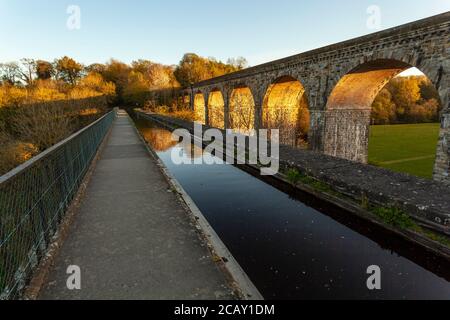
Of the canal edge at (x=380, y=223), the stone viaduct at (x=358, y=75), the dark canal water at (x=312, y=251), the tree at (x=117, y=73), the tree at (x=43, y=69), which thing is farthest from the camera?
the tree at (x=43, y=69)

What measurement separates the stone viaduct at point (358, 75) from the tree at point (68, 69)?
7003 cm

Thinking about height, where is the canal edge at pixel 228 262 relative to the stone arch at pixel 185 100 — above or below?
below

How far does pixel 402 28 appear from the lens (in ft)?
26.1

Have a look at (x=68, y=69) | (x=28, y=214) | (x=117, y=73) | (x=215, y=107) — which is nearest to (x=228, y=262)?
(x=28, y=214)

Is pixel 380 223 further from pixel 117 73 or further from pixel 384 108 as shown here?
pixel 117 73

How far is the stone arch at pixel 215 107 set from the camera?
26.8 m

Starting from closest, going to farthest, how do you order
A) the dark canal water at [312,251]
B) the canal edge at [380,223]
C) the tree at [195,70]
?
1. the dark canal water at [312,251]
2. the canal edge at [380,223]
3. the tree at [195,70]

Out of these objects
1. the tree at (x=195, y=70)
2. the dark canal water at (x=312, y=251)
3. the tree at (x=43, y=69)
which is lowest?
the dark canal water at (x=312, y=251)

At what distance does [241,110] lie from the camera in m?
19.9

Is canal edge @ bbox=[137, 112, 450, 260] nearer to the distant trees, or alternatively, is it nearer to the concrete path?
the concrete path

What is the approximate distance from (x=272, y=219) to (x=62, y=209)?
4090 mm

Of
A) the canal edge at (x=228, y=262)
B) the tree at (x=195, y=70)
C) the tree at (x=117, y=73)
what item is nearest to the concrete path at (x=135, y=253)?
the canal edge at (x=228, y=262)

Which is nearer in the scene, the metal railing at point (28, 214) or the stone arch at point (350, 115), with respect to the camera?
the metal railing at point (28, 214)

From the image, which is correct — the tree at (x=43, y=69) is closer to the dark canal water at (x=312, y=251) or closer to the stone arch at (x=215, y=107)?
the stone arch at (x=215, y=107)
